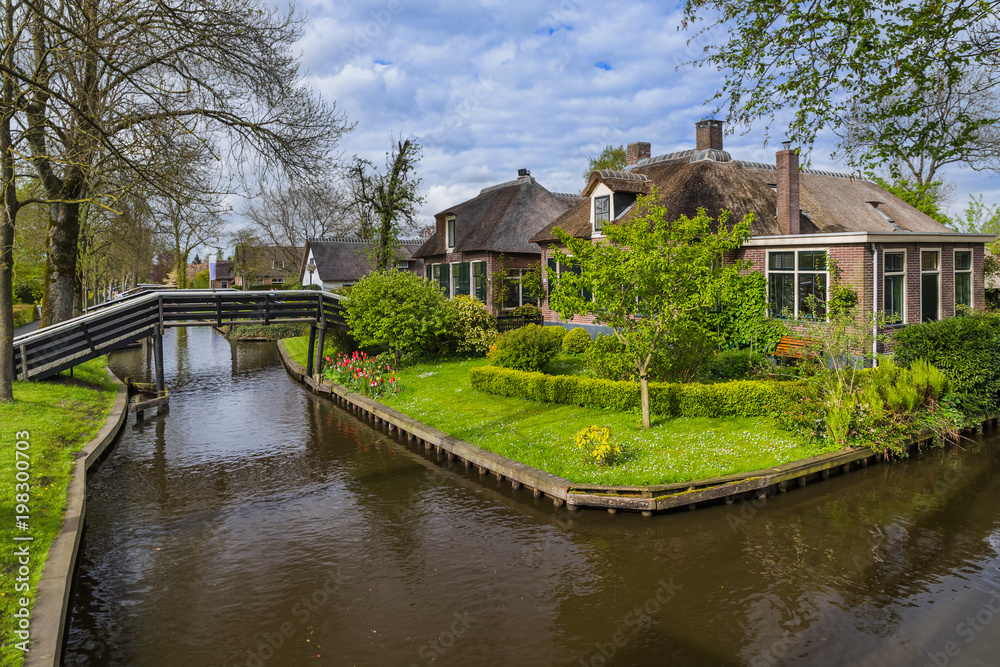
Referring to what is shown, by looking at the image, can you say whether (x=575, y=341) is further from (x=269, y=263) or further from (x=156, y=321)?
(x=269, y=263)

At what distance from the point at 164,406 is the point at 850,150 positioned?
1707cm

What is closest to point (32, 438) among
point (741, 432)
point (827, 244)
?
point (741, 432)

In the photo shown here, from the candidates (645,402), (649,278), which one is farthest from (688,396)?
(649,278)

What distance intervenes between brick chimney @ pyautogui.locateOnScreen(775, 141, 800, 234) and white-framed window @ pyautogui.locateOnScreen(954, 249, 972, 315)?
14.3 feet

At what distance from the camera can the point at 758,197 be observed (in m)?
20.9

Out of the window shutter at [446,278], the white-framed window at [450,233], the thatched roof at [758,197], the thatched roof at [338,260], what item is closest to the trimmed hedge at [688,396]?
the thatched roof at [758,197]

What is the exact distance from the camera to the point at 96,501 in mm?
10266

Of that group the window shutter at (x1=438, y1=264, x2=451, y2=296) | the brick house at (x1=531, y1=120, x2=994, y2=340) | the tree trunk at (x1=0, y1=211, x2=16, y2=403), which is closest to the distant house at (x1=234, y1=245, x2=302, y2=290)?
the window shutter at (x1=438, y1=264, x2=451, y2=296)

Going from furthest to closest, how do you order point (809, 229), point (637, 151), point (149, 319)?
1. point (637, 151)
2. point (809, 229)
3. point (149, 319)

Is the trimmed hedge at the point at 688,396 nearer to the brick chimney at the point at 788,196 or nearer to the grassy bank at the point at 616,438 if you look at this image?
the grassy bank at the point at 616,438

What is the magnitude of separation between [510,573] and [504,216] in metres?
23.3

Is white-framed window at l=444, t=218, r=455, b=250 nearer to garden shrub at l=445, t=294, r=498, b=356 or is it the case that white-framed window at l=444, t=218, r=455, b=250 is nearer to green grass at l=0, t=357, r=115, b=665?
garden shrub at l=445, t=294, r=498, b=356

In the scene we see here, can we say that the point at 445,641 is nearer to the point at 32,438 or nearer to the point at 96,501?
the point at 96,501

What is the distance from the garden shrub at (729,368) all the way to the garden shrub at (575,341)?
5575 mm
